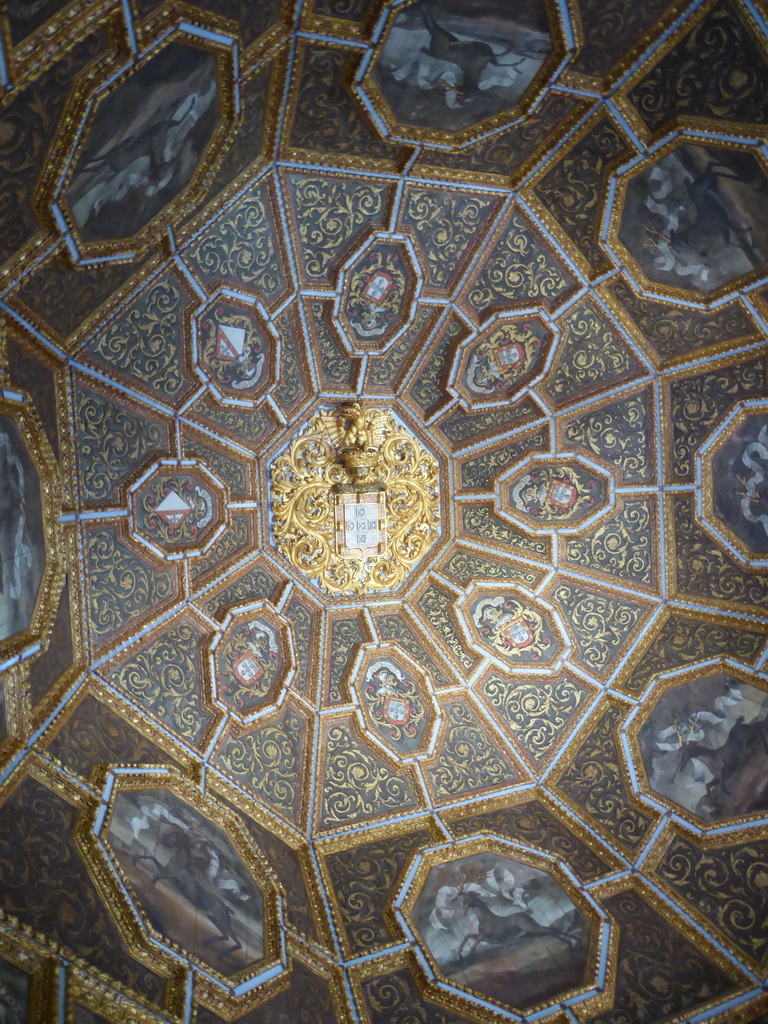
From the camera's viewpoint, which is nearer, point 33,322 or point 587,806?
point 33,322

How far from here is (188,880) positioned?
12078 millimetres

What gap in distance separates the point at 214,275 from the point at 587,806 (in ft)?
30.2

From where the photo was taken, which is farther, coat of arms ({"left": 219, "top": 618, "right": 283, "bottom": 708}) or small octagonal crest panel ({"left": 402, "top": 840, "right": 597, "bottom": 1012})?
coat of arms ({"left": 219, "top": 618, "right": 283, "bottom": 708})

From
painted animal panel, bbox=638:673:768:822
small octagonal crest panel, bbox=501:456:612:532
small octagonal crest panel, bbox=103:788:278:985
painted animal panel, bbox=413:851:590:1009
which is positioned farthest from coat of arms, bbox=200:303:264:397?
painted animal panel, bbox=638:673:768:822

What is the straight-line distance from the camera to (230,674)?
14.0 meters

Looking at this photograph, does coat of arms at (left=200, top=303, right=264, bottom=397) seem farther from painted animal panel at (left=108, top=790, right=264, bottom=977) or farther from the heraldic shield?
painted animal panel at (left=108, top=790, right=264, bottom=977)

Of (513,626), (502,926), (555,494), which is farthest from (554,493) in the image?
(502,926)

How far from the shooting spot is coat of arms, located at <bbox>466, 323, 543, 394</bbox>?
14.4 meters

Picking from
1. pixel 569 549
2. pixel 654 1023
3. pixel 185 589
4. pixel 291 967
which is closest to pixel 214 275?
pixel 185 589

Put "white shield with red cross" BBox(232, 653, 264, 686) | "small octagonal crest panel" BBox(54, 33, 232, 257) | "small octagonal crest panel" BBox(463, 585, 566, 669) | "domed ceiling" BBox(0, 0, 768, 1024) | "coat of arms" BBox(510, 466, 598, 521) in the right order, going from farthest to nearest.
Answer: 1. "small octagonal crest panel" BBox(463, 585, 566, 669)
2. "coat of arms" BBox(510, 466, 598, 521)
3. "white shield with red cross" BBox(232, 653, 264, 686)
4. "domed ceiling" BBox(0, 0, 768, 1024)
5. "small octagonal crest panel" BBox(54, 33, 232, 257)

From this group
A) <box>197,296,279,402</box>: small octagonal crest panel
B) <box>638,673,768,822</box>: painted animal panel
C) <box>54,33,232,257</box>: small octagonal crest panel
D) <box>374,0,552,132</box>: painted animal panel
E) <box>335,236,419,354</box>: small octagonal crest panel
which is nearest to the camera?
<box>54,33,232,257</box>: small octagonal crest panel

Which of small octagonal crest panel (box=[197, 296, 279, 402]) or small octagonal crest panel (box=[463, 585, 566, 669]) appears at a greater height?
small octagonal crest panel (box=[197, 296, 279, 402])

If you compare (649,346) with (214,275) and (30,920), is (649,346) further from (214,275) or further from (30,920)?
(30,920)

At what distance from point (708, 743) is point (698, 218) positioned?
286 inches
